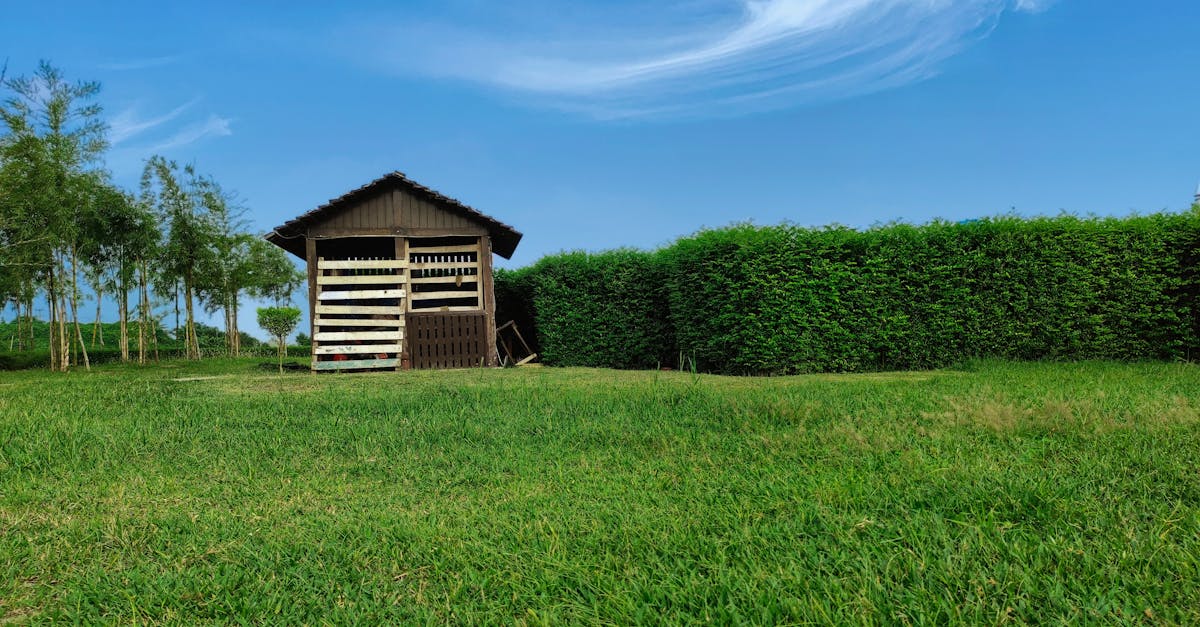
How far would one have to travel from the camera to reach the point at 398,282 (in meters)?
14.9

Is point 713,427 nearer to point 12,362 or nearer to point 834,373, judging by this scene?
point 834,373

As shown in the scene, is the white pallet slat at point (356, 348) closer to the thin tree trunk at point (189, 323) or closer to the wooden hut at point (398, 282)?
the wooden hut at point (398, 282)

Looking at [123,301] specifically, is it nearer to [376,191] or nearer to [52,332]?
[52,332]

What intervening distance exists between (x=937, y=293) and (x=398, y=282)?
10.8m

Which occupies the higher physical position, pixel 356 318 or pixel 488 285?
pixel 488 285

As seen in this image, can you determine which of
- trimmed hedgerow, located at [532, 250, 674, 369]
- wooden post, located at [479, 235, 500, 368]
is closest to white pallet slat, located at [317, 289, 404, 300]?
wooden post, located at [479, 235, 500, 368]

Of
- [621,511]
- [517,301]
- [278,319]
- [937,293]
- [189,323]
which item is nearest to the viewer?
[621,511]

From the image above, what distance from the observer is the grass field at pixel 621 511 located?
2809 mm

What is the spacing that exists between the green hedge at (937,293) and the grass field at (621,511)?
4691 mm

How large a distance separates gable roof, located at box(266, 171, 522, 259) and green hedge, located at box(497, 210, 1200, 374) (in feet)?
15.2

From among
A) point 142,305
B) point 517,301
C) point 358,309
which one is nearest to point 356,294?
point 358,309

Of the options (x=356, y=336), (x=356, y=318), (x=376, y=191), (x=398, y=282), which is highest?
(x=376, y=191)

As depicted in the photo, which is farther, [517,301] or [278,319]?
[517,301]

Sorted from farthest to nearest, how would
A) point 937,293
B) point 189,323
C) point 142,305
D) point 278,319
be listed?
1. point 189,323
2. point 142,305
3. point 278,319
4. point 937,293
